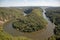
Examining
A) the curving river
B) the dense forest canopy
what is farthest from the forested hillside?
the dense forest canopy

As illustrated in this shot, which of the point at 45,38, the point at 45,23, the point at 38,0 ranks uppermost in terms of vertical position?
the point at 38,0

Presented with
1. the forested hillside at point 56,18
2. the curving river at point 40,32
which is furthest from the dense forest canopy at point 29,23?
the forested hillside at point 56,18

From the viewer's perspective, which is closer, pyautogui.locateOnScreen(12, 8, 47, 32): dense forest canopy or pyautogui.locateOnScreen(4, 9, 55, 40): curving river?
pyautogui.locateOnScreen(4, 9, 55, 40): curving river

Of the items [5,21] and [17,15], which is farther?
[17,15]

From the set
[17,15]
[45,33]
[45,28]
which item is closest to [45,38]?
[45,33]

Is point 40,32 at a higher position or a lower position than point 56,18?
lower

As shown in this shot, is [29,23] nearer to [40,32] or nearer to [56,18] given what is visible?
[40,32]

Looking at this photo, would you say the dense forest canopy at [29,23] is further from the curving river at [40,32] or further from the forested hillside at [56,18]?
the forested hillside at [56,18]

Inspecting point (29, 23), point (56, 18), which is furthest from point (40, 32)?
point (56, 18)

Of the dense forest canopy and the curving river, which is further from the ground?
the dense forest canopy

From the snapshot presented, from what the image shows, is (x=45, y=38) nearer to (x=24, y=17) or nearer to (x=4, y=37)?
(x=24, y=17)

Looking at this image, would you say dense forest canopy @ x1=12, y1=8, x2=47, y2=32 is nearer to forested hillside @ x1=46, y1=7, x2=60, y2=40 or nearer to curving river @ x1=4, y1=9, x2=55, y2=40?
curving river @ x1=4, y1=9, x2=55, y2=40
